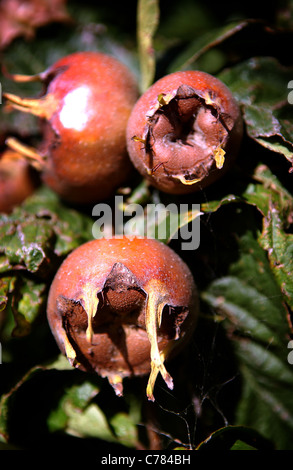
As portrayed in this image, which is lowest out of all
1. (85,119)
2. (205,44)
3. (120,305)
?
(120,305)

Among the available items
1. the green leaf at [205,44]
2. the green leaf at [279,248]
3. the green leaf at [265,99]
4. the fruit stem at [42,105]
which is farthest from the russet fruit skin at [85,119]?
the green leaf at [279,248]

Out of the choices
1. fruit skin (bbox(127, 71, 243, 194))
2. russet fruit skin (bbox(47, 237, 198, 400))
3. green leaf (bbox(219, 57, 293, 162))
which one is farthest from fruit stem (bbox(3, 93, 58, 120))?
green leaf (bbox(219, 57, 293, 162))

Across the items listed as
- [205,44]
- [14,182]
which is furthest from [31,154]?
[205,44]

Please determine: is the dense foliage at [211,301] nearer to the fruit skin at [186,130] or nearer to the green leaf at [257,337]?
the green leaf at [257,337]

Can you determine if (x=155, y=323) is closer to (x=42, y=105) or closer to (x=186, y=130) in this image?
(x=186, y=130)

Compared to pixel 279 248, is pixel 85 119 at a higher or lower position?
higher

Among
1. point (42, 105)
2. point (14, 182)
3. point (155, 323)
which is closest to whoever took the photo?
point (155, 323)

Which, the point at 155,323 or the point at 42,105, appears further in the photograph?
the point at 42,105
